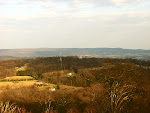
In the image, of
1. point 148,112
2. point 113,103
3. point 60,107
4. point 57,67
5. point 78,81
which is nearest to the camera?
point 113,103

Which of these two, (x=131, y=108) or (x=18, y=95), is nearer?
(x=131, y=108)

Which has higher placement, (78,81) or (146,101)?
(146,101)

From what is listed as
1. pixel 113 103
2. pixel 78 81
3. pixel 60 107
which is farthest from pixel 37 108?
pixel 78 81

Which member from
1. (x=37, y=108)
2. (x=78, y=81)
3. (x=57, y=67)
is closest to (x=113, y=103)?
(x=37, y=108)

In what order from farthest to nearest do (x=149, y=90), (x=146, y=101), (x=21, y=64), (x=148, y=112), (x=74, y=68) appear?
(x=21, y=64) < (x=74, y=68) < (x=149, y=90) < (x=146, y=101) < (x=148, y=112)

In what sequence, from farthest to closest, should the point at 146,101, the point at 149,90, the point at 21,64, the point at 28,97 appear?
1. the point at 21,64
2. the point at 28,97
3. the point at 149,90
4. the point at 146,101

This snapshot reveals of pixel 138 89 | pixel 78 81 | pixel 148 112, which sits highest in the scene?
pixel 138 89

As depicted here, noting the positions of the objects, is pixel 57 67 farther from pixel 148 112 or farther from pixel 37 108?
pixel 148 112

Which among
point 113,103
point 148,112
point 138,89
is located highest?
point 113,103

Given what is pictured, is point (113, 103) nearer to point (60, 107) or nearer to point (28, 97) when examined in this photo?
point (60, 107)
